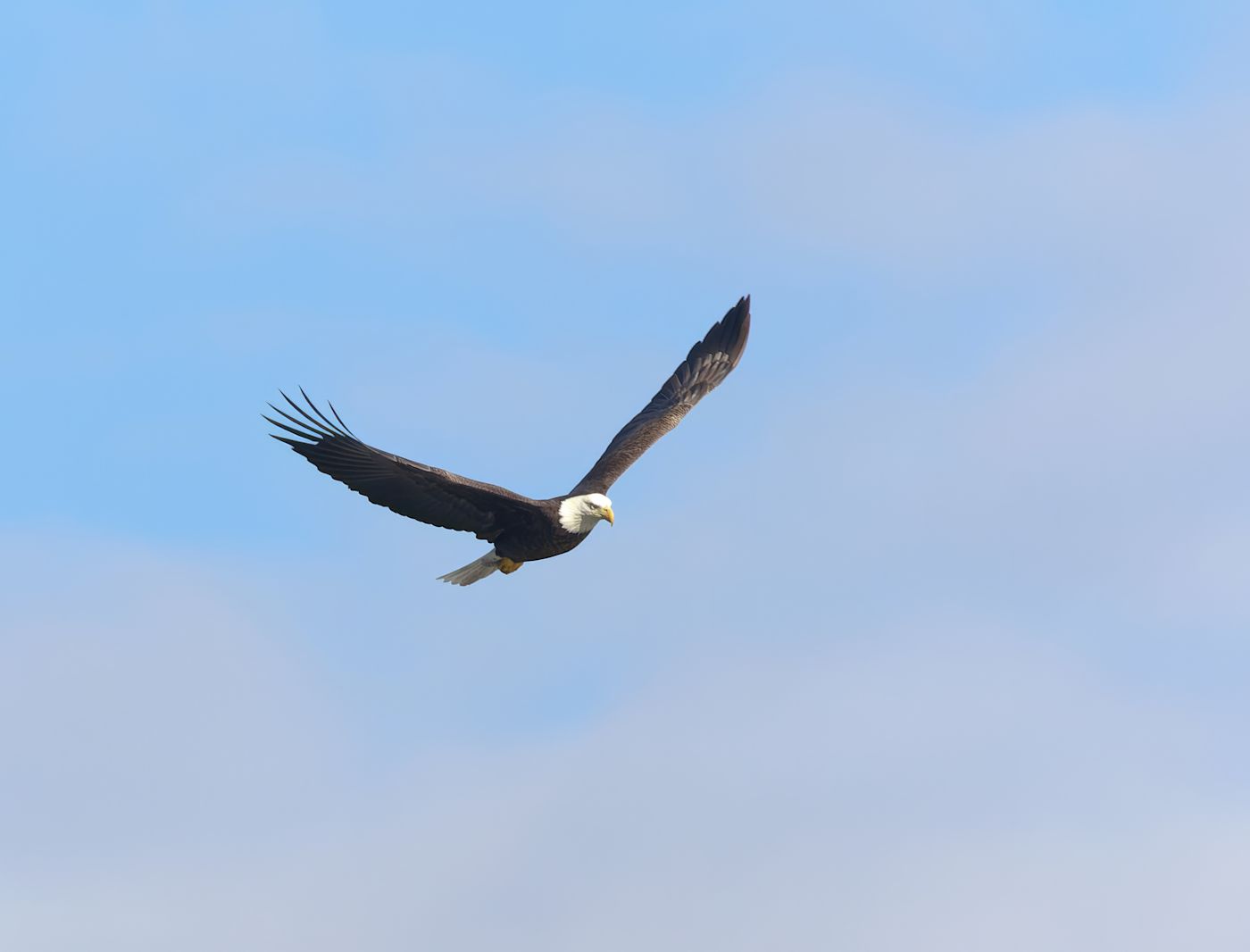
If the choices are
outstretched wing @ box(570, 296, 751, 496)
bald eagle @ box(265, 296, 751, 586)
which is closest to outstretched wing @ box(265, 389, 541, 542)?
bald eagle @ box(265, 296, 751, 586)

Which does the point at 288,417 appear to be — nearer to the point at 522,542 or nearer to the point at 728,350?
the point at 522,542

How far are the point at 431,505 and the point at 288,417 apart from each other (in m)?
1.57

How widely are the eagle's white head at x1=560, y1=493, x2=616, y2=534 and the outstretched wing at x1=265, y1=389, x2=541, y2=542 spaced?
301mm

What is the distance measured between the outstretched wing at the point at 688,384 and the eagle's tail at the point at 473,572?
2.33 meters

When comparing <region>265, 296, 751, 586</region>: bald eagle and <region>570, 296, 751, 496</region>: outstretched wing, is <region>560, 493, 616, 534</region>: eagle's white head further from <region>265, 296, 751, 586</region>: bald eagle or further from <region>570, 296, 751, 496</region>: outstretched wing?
<region>570, 296, 751, 496</region>: outstretched wing

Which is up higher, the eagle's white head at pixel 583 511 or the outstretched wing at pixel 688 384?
the outstretched wing at pixel 688 384

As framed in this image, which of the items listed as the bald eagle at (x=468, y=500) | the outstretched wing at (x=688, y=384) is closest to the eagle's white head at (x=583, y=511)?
the bald eagle at (x=468, y=500)

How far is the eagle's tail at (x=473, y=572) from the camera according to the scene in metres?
18.3

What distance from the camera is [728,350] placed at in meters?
22.6

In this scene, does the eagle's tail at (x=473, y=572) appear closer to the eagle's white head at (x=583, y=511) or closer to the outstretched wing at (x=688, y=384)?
the eagle's white head at (x=583, y=511)

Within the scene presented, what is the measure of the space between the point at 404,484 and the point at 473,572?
6.45 ft

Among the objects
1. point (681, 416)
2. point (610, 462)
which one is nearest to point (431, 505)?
point (610, 462)

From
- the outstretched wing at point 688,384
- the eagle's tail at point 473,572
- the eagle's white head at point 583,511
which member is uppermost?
the outstretched wing at point 688,384

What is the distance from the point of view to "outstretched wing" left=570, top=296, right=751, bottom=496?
20.7m
